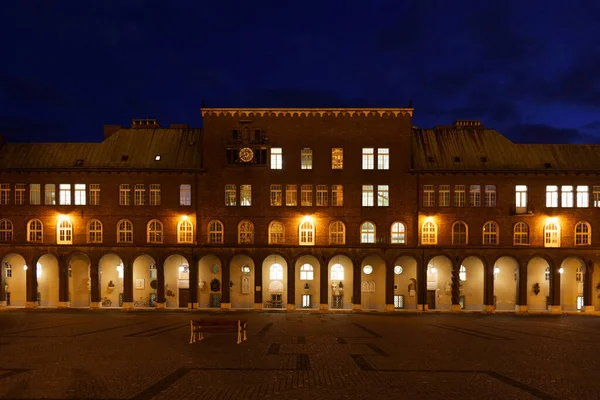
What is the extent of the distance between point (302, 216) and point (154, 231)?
14476mm

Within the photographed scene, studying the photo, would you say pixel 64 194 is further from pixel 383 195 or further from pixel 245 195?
pixel 383 195

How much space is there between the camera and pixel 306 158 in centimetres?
4916

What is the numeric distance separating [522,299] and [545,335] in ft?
61.2

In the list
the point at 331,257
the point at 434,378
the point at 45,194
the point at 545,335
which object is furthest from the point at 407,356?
the point at 45,194

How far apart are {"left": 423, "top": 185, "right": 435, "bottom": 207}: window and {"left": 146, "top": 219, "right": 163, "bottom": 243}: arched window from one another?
25.8m

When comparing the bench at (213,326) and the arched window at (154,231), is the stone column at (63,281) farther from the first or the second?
the bench at (213,326)

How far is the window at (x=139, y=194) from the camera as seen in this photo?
48875 millimetres

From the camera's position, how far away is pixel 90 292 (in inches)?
1934

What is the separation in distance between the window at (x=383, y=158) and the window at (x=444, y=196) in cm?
574

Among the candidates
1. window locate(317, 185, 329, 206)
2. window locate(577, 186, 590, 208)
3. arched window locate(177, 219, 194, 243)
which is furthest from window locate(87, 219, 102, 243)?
window locate(577, 186, 590, 208)

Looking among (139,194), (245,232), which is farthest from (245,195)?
(139,194)

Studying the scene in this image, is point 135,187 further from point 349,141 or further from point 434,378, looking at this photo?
point 434,378

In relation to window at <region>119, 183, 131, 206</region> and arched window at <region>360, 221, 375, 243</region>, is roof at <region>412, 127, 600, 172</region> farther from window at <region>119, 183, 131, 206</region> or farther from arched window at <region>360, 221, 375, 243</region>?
window at <region>119, 183, 131, 206</region>

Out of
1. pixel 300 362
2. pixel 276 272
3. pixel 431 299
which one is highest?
pixel 300 362
